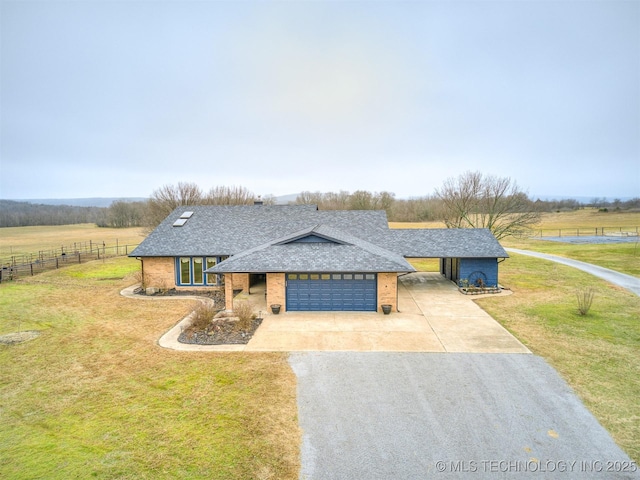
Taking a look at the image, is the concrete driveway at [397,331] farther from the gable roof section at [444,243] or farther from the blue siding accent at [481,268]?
the gable roof section at [444,243]

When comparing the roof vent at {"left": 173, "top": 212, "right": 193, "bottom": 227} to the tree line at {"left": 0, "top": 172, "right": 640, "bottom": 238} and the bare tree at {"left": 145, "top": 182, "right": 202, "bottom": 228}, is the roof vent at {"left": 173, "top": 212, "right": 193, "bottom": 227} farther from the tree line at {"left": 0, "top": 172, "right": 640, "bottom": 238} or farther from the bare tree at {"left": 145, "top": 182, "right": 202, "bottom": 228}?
the bare tree at {"left": 145, "top": 182, "right": 202, "bottom": 228}

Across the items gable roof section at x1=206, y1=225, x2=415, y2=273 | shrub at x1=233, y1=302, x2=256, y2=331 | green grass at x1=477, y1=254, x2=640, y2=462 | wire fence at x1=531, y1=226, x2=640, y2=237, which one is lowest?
green grass at x1=477, y1=254, x2=640, y2=462

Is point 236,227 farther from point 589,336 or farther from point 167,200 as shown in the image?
point 167,200

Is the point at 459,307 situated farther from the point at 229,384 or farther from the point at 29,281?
the point at 29,281

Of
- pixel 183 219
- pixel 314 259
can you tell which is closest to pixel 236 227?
pixel 183 219

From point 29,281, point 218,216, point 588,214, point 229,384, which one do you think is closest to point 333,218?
point 218,216

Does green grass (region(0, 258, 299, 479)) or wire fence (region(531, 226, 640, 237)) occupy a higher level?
wire fence (region(531, 226, 640, 237))

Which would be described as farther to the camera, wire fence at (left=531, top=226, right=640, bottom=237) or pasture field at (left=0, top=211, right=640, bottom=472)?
wire fence at (left=531, top=226, right=640, bottom=237)

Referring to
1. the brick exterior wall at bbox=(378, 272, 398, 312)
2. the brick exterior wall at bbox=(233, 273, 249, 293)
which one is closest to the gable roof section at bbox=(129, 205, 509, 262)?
the brick exterior wall at bbox=(233, 273, 249, 293)
